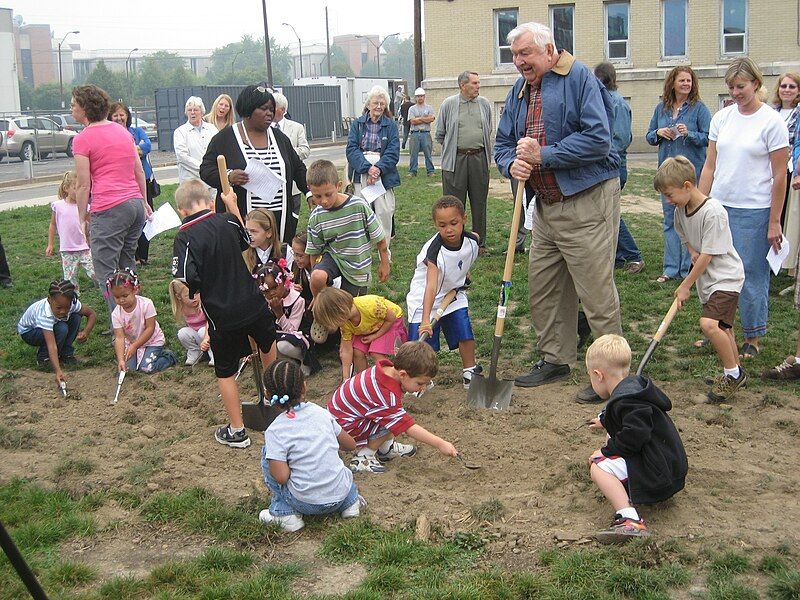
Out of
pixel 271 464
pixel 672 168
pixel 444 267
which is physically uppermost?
pixel 672 168

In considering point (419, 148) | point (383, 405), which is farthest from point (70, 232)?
point (419, 148)

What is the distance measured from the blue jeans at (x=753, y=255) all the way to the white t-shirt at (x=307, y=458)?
12.5ft

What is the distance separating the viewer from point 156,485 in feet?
16.5

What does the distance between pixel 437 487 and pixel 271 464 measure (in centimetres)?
103

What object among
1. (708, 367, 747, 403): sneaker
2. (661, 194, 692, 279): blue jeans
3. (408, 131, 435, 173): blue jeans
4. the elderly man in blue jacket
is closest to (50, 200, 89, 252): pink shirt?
the elderly man in blue jacket

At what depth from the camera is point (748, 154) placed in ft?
21.6

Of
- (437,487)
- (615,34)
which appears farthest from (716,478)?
(615,34)

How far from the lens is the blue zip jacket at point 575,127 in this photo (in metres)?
5.79

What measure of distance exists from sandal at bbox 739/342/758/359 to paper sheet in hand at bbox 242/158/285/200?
Answer: 381 cm

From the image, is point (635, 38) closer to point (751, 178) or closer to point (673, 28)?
point (673, 28)

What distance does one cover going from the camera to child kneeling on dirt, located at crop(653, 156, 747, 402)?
19.2 feet

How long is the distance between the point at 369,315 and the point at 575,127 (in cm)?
187

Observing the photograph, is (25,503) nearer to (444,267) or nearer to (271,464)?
(271,464)

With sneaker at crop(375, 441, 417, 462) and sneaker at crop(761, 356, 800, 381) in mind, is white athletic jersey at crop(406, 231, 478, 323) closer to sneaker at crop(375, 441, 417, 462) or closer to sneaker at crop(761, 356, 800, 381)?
sneaker at crop(375, 441, 417, 462)
